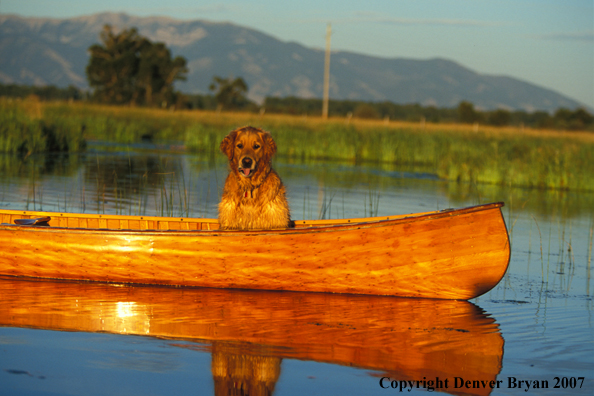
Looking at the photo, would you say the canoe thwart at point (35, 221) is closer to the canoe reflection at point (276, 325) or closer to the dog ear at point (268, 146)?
the canoe reflection at point (276, 325)

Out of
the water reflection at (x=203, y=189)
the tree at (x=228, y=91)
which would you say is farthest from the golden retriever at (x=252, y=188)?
the tree at (x=228, y=91)

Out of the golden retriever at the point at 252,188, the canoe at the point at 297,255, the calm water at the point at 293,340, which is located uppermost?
the golden retriever at the point at 252,188

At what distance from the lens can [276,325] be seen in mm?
6598

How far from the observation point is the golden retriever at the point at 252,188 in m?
7.62

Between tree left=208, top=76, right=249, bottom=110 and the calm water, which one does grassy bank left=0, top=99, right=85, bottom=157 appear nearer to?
the calm water

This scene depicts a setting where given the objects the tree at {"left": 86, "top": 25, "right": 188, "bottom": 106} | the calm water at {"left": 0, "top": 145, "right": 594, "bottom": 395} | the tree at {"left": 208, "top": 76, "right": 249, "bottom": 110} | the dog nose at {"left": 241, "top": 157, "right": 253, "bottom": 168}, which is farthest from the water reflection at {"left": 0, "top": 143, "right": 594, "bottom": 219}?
the tree at {"left": 208, "top": 76, "right": 249, "bottom": 110}

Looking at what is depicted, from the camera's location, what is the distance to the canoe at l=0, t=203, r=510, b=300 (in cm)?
753

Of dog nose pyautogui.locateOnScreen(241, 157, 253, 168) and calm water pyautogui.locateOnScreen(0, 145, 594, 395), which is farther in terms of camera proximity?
dog nose pyautogui.locateOnScreen(241, 157, 253, 168)

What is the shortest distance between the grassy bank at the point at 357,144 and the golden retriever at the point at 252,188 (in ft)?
30.5

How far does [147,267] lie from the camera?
26.0 feet

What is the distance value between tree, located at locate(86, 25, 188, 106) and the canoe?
190 ft

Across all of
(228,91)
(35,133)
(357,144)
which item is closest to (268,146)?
(35,133)

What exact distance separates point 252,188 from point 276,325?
5.95 ft

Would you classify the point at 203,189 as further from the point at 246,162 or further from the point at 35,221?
the point at 246,162
